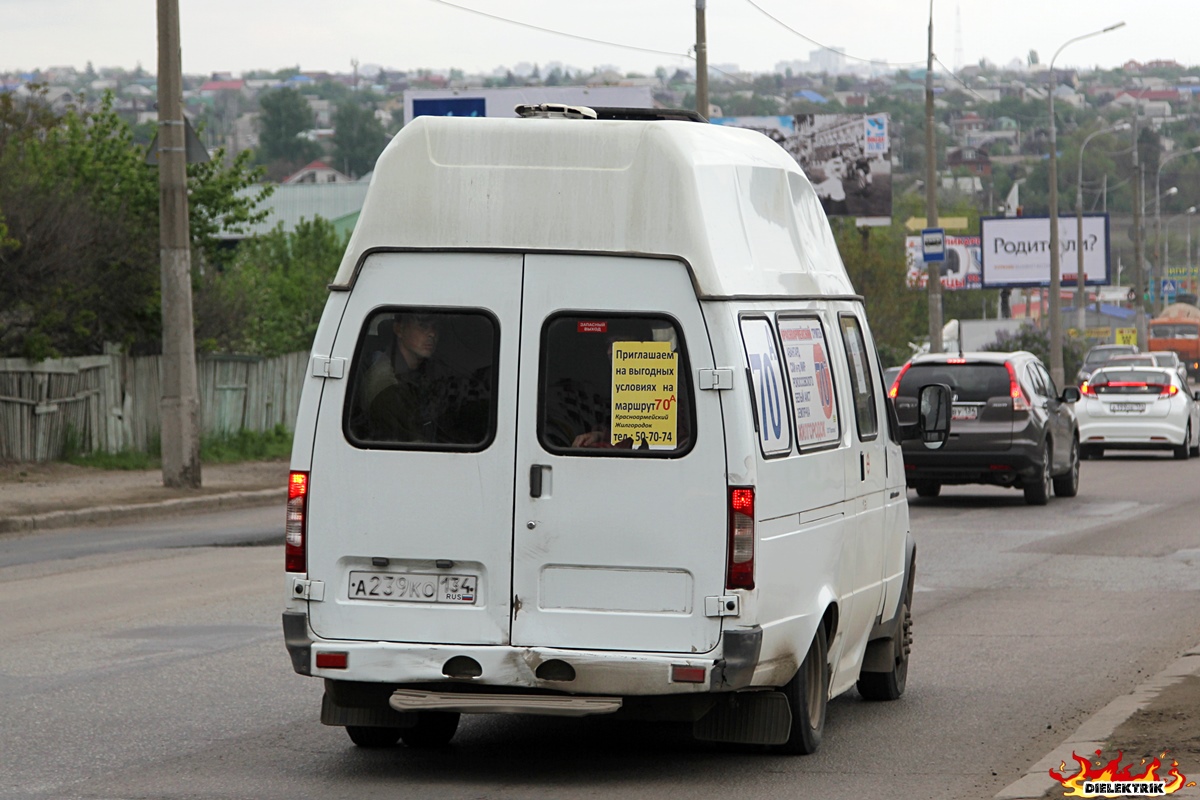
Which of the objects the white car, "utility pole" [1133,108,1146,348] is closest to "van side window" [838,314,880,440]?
the white car

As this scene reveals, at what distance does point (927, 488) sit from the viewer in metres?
22.3

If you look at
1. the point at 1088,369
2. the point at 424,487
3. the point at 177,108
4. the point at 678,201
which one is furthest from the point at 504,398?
the point at 1088,369

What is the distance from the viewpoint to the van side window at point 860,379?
27.5 ft

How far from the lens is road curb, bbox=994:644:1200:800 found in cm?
664

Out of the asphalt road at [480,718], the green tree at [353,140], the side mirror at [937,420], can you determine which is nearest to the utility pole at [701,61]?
the asphalt road at [480,718]

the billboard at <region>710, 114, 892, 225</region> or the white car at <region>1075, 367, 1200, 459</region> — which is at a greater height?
the billboard at <region>710, 114, 892, 225</region>

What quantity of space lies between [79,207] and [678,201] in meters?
19.8

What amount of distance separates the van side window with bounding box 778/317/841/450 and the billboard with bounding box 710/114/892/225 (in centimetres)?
5317

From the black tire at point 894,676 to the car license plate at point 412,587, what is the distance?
2714mm

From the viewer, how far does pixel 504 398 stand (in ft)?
23.1

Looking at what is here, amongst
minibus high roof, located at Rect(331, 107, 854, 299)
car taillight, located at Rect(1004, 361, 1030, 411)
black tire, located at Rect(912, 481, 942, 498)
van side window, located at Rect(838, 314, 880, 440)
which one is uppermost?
minibus high roof, located at Rect(331, 107, 854, 299)

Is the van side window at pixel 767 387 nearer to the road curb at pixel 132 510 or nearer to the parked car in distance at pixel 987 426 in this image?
the road curb at pixel 132 510

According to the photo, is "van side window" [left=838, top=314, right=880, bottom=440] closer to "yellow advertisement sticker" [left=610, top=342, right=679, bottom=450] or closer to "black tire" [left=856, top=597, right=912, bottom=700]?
"black tire" [left=856, top=597, right=912, bottom=700]

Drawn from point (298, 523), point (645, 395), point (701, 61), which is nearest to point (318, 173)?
point (701, 61)
